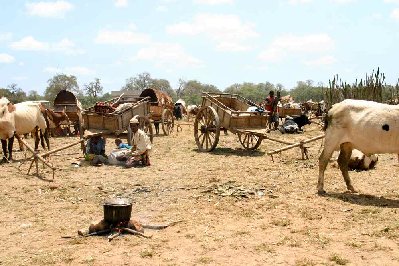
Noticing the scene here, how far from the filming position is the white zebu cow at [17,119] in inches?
→ 475

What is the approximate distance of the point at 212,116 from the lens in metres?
14.1

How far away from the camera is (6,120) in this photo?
12031 mm

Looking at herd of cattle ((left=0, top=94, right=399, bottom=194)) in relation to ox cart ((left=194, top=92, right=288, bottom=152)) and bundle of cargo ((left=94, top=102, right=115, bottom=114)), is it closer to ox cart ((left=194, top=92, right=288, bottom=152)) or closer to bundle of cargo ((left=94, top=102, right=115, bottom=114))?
ox cart ((left=194, top=92, right=288, bottom=152))

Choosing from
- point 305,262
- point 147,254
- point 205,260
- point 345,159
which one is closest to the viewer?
point 305,262

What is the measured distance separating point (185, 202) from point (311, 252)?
2.93 m

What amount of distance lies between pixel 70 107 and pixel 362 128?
16013 millimetres

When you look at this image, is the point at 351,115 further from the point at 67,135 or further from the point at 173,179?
the point at 67,135

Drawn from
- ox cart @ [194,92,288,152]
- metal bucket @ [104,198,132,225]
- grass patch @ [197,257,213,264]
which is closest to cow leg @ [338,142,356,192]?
ox cart @ [194,92,288,152]

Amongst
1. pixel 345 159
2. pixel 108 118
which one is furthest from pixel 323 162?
pixel 108 118

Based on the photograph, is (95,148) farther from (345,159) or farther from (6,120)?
(345,159)

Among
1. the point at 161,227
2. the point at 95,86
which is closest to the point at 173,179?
the point at 161,227

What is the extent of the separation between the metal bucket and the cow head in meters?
7.15

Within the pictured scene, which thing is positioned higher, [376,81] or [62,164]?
[376,81]

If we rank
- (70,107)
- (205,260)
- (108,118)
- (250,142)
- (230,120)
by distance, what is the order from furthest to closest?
(70,107) → (250,142) → (230,120) → (108,118) → (205,260)
